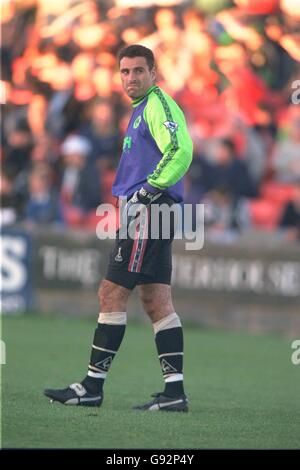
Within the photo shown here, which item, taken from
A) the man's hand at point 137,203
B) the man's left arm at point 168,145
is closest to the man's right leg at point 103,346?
the man's hand at point 137,203

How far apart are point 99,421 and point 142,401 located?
1.31 m

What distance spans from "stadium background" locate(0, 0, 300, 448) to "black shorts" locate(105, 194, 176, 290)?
12.2ft

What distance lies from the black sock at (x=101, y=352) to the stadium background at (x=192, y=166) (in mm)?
3598

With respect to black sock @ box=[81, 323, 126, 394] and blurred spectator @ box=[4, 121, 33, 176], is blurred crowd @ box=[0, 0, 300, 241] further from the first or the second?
black sock @ box=[81, 323, 126, 394]

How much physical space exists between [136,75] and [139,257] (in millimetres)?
1202

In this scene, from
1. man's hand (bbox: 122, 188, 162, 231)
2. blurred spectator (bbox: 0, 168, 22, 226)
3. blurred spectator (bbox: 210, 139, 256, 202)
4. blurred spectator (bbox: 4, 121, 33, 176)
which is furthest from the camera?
blurred spectator (bbox: 4, 121, 33, 176)

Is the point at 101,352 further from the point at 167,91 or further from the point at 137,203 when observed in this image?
the point at 167,91

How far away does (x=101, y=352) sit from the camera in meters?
7.71

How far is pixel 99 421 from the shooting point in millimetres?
7047

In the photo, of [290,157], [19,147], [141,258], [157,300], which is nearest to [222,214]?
[290,157]

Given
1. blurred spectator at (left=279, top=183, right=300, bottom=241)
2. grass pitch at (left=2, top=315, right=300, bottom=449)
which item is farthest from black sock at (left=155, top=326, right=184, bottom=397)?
blurred spectator at (left=279, top=183, right=300, bottom=241)

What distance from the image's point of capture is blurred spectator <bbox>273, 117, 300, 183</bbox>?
52.9 ft

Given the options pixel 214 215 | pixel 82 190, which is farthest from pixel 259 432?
pixel 82 190
